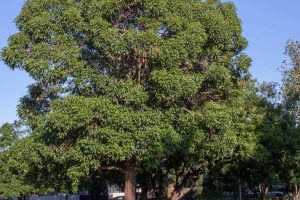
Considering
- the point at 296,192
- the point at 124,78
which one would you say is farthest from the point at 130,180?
the point at 296,192

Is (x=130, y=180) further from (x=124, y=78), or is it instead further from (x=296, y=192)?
(x=296, y=192)

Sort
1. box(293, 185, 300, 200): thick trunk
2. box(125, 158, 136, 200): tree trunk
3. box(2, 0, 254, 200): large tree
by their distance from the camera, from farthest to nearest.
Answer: box(293, 185, 300, 200): thick trunk, box(125, 158, 136, 200): tree trunk, box(2, 0, 254, 200): large tree

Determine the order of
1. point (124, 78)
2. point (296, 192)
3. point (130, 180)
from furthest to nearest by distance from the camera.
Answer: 1. point (296, 192)
2. point (130, 180)
3. point (124, 78)

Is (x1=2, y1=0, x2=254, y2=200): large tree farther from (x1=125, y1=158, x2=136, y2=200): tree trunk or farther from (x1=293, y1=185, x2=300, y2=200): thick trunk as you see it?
(x1=293, y1=185, x2=300, y2=200): thick trunk

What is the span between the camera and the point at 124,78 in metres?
20.9

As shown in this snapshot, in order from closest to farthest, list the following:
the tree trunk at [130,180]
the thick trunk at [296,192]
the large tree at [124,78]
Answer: the large tree at [124,78], the tree trunk at [130,180], the thick trunk at [296,192]

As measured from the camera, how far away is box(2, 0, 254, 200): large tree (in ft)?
62.6

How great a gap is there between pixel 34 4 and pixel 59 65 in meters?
3.44

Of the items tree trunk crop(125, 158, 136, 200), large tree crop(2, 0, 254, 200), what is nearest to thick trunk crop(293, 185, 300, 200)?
large tree crop(2, 0, 254, 200)

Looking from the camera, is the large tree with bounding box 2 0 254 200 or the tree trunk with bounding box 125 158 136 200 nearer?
the large tree with bounding box 2 0 254 200

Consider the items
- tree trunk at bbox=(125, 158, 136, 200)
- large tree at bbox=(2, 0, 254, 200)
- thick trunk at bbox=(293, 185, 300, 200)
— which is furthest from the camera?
thick trunk at bbox=(293, 185, 300, 200)

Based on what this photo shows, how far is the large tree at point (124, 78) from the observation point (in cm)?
1908

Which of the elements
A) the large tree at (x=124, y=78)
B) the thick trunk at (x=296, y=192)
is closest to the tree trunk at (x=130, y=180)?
the large tree at (x=124, y=78)

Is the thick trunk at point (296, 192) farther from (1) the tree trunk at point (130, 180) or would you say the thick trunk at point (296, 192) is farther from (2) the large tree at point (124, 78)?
(1) the tree trunk at point (130, 180)
